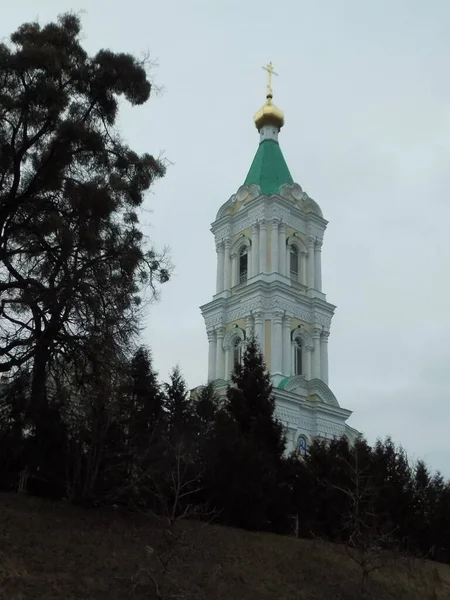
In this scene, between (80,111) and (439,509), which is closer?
(80,111)

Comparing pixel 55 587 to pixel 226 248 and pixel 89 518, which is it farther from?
pixel 226 248

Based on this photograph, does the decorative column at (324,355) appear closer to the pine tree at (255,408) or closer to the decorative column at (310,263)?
the decorative column at (310,263)

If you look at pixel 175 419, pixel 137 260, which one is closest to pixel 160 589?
pixel 137 260

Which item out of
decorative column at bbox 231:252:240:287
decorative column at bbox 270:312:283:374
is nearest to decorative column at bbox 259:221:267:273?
decorative column at bbox 231:252:240:287

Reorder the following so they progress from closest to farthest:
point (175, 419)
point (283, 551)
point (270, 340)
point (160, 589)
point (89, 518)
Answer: point (160, 589)
point (89, 518)
point (283, 551)
point (175, 419)
point (270, 340)

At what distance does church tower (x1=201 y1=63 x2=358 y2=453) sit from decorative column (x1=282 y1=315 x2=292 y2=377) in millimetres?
61

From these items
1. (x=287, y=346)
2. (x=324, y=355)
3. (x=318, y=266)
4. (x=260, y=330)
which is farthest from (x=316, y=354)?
(x=318, y=266)

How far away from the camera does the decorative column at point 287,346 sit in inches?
1650

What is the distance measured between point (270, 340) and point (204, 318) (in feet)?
18.6

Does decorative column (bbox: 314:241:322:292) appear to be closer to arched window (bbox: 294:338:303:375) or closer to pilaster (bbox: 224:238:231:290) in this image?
arched window (bbox: 294:338:303:375)

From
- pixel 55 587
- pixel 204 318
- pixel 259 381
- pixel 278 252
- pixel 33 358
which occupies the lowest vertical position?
pixel 55 587

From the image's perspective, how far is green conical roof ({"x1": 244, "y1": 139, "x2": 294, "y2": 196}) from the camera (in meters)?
47.3

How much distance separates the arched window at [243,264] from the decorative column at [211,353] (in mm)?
3657

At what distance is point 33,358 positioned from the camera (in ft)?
57.6
